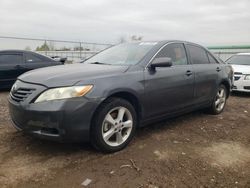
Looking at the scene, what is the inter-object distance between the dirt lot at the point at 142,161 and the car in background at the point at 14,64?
3678 mm

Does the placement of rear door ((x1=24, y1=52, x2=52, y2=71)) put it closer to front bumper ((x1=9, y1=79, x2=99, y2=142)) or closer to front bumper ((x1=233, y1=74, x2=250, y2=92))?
front bumper ((x1=9, y1=79, x2=99, y2=142))

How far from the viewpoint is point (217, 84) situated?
5875 millimetres

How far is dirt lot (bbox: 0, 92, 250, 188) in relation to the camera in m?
3.09

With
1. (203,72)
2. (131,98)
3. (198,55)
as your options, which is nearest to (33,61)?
(198,55)

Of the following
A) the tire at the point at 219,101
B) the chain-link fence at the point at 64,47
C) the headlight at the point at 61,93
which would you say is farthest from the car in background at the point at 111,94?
the chain-link fence at the point at 64,47

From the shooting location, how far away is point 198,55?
556 centimetres

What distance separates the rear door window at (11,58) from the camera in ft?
27.2

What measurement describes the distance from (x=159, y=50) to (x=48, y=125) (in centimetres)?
213

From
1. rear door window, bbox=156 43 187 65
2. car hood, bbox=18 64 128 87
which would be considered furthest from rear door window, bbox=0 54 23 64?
rear door window, bbox=156 43 187 65

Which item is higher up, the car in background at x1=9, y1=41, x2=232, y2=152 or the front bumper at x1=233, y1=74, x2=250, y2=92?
the car in background at x1=9, y1=41, x2=232, y2=152

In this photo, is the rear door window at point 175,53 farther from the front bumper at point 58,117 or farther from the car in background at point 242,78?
the car in background at point 242,78

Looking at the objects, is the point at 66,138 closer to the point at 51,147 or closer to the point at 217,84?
the point at 51,147

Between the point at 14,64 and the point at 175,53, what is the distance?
529 cm

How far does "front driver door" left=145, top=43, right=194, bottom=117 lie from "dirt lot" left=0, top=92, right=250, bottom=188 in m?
0.46
